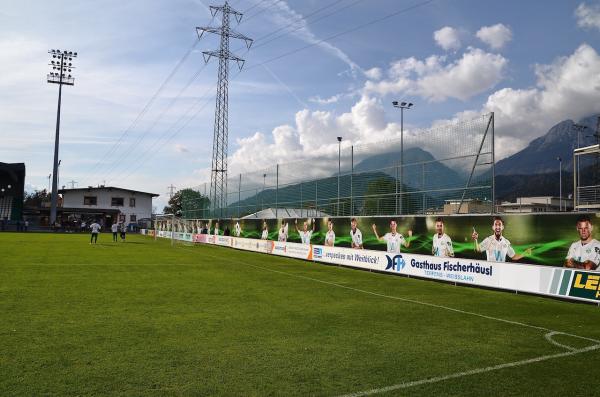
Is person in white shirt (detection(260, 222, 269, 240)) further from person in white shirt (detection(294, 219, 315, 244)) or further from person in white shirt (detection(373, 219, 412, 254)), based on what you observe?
person in white shirt (detection(373, 219, 412, 254))

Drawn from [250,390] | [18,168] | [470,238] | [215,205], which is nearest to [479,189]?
[470,238]

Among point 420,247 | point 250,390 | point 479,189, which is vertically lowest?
point 250,390

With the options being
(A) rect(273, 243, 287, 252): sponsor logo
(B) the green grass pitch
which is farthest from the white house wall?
(B) the green grass pitch

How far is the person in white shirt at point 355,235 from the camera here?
898 inches

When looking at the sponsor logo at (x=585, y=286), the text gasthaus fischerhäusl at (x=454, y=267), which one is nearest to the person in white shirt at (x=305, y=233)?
the text gasthaus fischerhäusl at (x=454, y=267)

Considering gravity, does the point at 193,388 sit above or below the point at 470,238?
below

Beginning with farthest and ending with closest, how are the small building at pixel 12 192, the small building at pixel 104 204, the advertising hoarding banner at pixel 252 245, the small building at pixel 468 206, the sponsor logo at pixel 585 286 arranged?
the small building at pixel 104 204, the small building at pixel 12 192, the advertising hoarding banner at pixel 252 245, the small building at pixel 468 206, the sponsor logo at pixel 585 286

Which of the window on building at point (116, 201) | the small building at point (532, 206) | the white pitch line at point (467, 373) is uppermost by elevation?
the window on building at point (116, 201)

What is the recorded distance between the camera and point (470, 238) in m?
16.6

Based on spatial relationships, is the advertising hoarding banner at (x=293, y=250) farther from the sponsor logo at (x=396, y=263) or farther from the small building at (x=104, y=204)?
the small building at (x=104, y=204)

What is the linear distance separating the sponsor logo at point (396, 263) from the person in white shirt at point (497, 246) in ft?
12.6

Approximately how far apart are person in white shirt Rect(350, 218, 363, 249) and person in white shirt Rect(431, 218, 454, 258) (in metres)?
4.96

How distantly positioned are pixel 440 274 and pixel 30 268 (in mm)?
14602

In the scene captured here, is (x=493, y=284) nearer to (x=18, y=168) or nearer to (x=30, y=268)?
(x=30, y=268)
